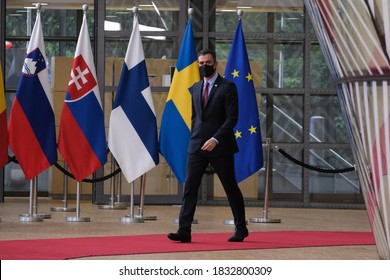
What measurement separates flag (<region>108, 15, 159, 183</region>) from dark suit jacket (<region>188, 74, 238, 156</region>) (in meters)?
2.87

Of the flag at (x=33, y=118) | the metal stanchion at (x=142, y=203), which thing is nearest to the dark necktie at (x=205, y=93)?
the metal stanchion at (x=142, y=203)

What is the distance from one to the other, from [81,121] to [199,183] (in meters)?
3.32

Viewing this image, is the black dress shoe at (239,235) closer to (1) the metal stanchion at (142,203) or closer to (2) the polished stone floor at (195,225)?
Result: (2) the polished stone floor at (195,225)

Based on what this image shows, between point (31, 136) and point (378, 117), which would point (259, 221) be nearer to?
point (31, 136)

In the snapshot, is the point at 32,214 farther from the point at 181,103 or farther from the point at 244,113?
the point at 244,113

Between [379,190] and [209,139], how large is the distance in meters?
3.65

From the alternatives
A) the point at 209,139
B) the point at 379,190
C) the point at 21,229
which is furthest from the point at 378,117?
the point at 21,229

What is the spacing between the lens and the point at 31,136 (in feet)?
40.5

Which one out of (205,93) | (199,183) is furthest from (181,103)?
(199,183)

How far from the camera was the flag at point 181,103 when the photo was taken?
1234cm

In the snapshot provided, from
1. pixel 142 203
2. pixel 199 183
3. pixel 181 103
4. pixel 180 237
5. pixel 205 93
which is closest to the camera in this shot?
pixel 180 237

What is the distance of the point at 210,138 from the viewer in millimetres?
9406

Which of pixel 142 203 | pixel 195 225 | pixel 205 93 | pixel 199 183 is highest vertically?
pixel 205 93

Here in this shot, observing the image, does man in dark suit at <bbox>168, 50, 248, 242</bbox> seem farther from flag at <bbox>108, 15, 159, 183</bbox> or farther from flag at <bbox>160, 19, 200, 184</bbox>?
flag at <bbox>108, 15, 159, 183</bbox>
